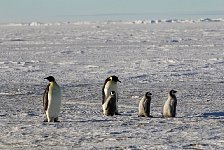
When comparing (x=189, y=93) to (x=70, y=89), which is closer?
(x=189, y=93)

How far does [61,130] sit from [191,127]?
1.79 metres

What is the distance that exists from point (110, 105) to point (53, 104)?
46.6 inches

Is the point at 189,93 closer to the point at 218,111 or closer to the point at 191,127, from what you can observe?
the point at 218,111

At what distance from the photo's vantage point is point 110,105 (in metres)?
10.2

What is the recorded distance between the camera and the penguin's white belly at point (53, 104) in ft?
30.5

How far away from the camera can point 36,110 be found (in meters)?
11.1

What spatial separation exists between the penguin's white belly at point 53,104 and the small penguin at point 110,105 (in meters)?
1.04

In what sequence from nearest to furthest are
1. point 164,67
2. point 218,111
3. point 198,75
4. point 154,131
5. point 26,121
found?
point 154,131 → point 26,121 → point 218,111 → point 198,75 → point 164,67

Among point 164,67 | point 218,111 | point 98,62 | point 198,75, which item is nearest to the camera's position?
point 218,111

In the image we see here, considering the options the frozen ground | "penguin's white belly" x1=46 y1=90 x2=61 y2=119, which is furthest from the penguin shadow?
"penguin's white belly" x1=46 y1=90 x2=61 y2=119

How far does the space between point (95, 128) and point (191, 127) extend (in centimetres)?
133

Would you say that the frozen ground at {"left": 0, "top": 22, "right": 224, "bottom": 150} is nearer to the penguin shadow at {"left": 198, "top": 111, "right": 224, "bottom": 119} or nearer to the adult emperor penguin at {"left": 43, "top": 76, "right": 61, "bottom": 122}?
the penguin shadow at {"left": 198, "top": 111, "right": 224, "bottom": 119}

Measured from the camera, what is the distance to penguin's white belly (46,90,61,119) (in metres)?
9.29

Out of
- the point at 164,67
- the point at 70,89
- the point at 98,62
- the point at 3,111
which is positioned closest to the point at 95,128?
the point at 3,111
